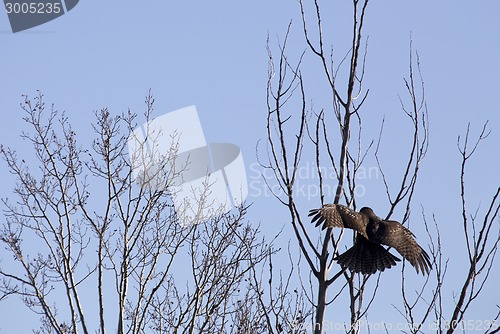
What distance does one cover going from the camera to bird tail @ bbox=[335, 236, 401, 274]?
16.1 feet

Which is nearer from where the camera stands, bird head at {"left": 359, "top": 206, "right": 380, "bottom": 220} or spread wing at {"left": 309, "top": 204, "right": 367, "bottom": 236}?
spread wing at {"left": 309, "top": 204, "right": 367, "bottom": 236}

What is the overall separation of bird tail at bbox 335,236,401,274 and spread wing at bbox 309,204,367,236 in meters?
0.14

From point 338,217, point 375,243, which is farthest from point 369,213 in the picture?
point 338,217

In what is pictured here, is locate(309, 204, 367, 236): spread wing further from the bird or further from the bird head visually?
the bird head

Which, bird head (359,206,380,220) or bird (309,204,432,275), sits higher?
bird head (359,206,380,220)

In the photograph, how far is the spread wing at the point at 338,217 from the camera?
15.3 feet

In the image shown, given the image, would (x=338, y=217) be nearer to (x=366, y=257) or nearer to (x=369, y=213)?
(x=366, y=257)

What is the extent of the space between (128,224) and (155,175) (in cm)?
51

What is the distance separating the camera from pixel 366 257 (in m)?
5.22

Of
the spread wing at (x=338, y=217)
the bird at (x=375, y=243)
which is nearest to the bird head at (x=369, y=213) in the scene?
the bird at (x=375, y=243)

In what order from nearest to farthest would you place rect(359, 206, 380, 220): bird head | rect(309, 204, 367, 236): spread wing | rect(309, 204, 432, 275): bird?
rect(309, 204, 367, 236): spread wing → rect(309, 204, 432, 275): bird → rect(359, 206, 380, 220): bird head

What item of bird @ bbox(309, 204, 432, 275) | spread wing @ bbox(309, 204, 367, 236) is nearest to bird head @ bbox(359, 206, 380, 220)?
bird @ bbox(309, 204, 432, 275)

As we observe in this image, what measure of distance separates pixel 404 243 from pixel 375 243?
194 millimetres

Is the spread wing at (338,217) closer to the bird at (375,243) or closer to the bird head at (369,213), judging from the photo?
the bird at (375,243)
